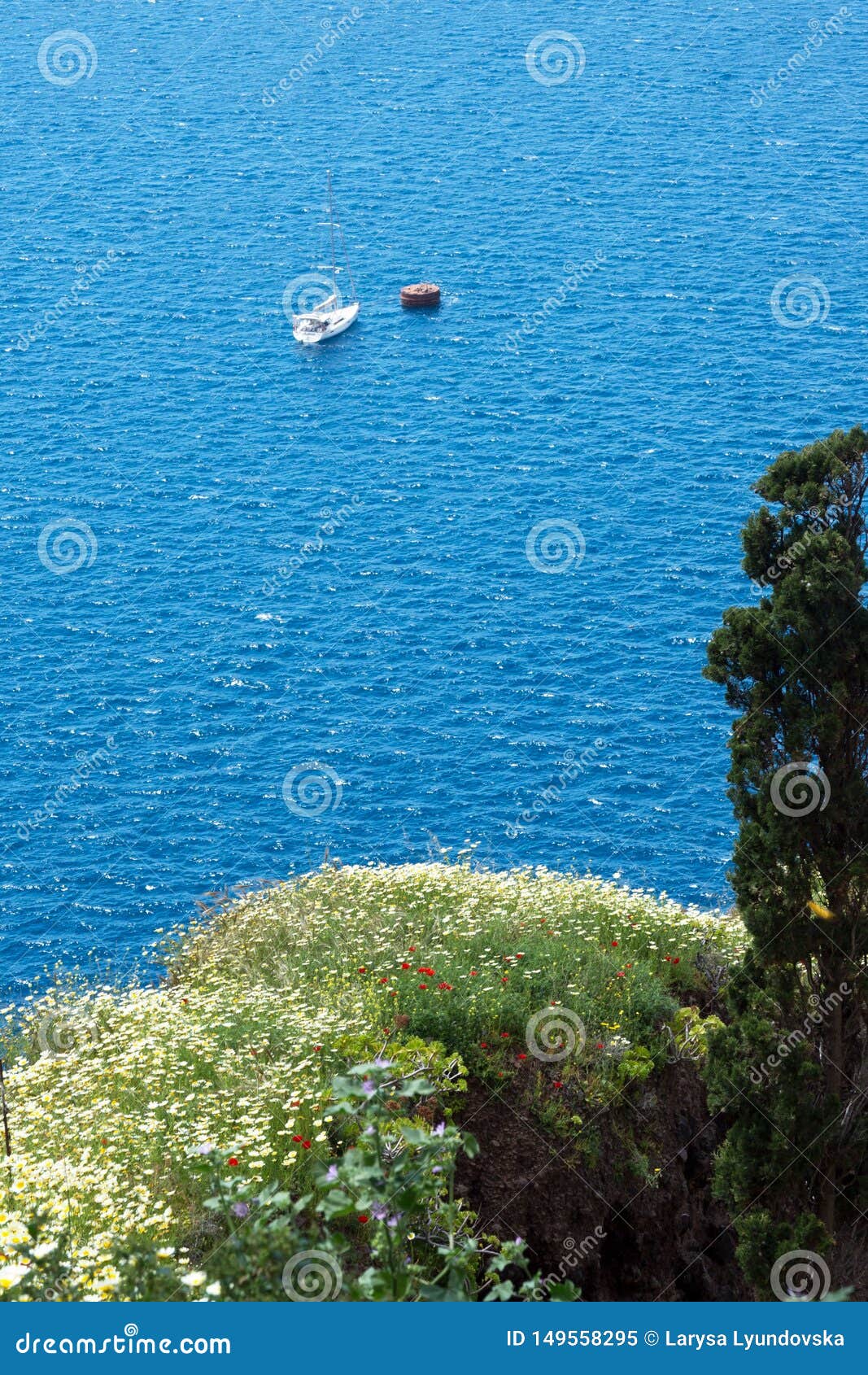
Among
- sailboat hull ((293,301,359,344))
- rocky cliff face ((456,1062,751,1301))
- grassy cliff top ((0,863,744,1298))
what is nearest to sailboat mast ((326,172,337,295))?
sailboat hull ((293,301,359,344))

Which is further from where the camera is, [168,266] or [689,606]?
[168,266]

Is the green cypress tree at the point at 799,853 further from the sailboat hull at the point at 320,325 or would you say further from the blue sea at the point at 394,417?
the sailboat hull at the point at 320,325

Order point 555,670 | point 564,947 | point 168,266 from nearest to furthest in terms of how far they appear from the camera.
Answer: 1. point 564,947
2. point 555,670
3. point 168,266

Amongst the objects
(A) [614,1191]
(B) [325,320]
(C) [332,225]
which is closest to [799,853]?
(A) [614,1191]

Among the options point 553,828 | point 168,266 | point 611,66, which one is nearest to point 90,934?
point 553,828

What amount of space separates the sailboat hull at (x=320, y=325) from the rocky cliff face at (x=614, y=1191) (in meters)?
60.1

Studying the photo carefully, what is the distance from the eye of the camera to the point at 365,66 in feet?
344

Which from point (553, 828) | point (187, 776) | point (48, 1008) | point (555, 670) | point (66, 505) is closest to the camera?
point (48, 1008)

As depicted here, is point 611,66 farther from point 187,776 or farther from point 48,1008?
point 48,1008

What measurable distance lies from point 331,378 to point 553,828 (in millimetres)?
35282

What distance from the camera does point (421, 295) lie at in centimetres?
7838

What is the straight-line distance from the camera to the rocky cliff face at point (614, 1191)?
761 inches

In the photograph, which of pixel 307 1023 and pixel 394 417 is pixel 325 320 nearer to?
pixel 394 417

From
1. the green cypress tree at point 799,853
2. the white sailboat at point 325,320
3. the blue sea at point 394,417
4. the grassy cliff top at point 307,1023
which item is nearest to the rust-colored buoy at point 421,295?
the blue sea at point 394,417
